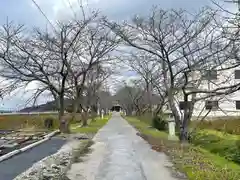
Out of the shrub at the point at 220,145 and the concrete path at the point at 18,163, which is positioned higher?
the shrub at the point at 220,145

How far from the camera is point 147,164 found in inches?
473

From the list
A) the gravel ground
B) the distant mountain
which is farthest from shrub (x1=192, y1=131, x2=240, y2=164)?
the distant mountain

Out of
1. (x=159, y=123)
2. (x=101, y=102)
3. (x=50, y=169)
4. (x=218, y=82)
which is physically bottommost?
(x=50, y=169)

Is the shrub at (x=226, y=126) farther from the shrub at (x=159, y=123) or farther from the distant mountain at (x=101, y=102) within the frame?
the distant mountain at (x=101, y=102)

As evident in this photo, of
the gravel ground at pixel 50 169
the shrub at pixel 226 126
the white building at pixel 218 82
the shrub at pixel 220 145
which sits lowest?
the gravel ground at pixel 50 169

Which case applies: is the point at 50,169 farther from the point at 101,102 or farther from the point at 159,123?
the point at 101,102

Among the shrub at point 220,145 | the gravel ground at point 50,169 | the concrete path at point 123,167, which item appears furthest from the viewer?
the shrub at point 220,145

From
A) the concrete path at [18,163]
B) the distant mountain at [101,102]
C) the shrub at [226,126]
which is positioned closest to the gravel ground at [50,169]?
the concrete path at [18,163]

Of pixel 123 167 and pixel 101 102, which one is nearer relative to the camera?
pixel 123 167

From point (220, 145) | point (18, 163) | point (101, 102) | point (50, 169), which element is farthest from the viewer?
point (101, 102)

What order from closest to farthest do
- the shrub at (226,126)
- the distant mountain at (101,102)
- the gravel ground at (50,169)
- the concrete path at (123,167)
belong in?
the gravel ground at (50,169) < the concrete path at (123,167) < the shrub at (226,126) < the distant mountain at (101,102)

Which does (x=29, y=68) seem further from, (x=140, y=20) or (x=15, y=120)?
(x=15, y=120)

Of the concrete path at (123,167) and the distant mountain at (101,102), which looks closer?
the concrete path at (123,167)

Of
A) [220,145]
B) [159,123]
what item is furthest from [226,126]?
[220,145]
